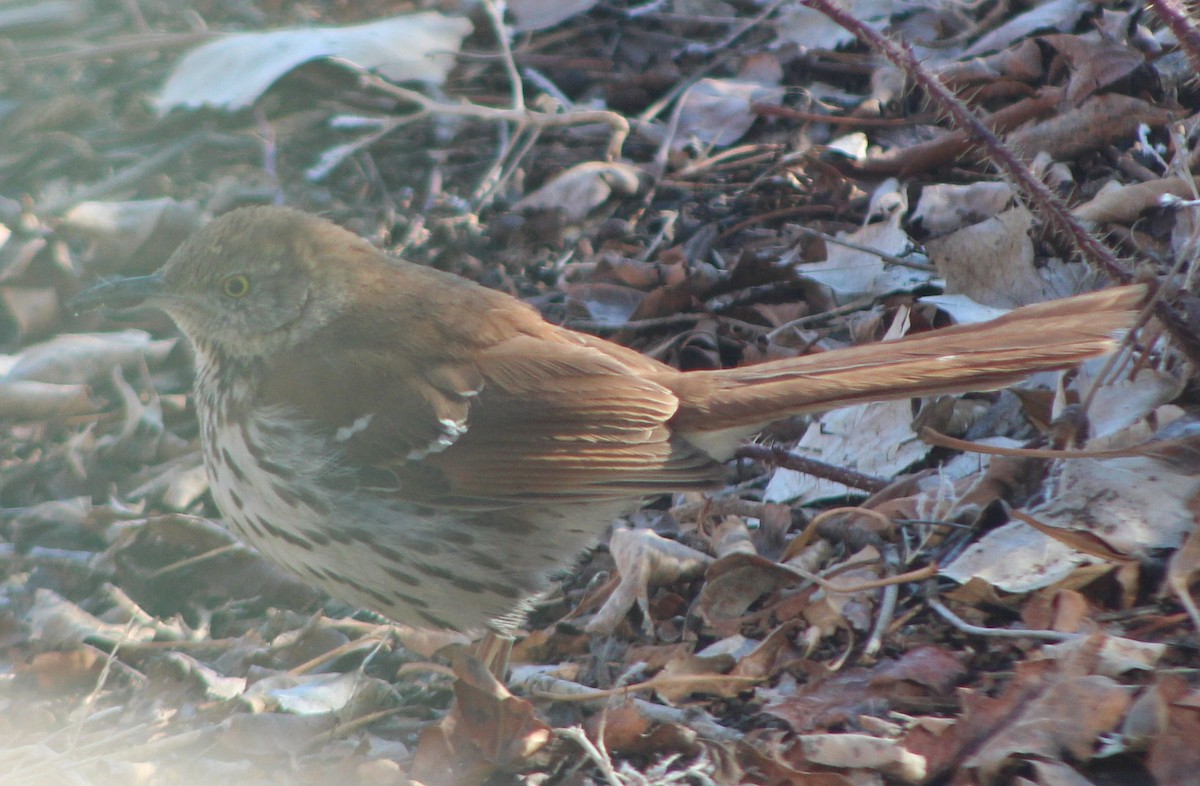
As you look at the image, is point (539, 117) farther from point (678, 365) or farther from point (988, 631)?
point (988, 631)

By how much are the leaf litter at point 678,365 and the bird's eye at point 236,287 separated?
0.83 meters

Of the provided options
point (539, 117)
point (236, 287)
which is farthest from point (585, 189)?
point (236, 287)

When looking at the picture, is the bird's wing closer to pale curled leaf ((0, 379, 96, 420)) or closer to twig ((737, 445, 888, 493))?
twig ((737, 445, 888, 493))

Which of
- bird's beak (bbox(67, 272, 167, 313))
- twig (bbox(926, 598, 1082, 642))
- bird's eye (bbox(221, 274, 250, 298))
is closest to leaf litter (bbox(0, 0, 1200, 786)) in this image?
twig (bbox(926, 598, 1082, 642))

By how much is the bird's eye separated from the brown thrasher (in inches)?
9.2

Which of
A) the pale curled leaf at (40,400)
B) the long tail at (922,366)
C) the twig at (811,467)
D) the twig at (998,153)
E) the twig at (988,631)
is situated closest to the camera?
the twig at (988,631)

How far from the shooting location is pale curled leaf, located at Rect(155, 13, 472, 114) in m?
5.00

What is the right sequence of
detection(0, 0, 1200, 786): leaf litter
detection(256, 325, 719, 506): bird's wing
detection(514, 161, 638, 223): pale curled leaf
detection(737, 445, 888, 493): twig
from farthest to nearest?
detection(514, 161, 638, 223): pale curled leaf → detection(737, 445, 888, 493): twig → detection(256, 325, 719, 506): bird's wing → detection(0, 0, 1200, 786): leaf litter

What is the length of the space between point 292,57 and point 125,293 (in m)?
2.02

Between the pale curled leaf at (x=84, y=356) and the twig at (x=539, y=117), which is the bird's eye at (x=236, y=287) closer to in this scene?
the pale curled leaf at (x=84, y=356)

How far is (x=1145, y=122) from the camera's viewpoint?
3.52 meters

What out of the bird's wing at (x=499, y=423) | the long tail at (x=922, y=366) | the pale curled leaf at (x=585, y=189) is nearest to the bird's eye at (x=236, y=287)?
the bird's wing at (x=499, y=423)

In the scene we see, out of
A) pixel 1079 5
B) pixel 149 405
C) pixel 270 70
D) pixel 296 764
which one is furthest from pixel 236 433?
pixel 1079 5

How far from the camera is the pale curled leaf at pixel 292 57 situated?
5004mm
